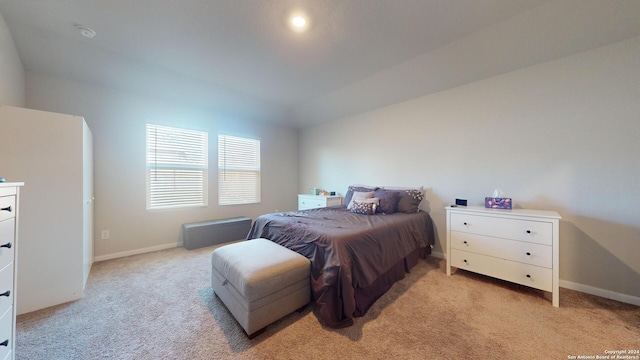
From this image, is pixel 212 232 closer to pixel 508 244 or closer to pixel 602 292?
pixel 508 244

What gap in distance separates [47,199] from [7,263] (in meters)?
1.21

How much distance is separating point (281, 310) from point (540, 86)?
10.9ft

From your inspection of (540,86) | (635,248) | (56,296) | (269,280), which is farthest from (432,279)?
(56,296)

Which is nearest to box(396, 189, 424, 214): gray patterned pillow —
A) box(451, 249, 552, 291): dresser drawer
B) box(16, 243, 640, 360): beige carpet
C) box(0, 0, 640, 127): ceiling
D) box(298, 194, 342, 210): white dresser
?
box(451, 249, 552, 291): dresser drawer

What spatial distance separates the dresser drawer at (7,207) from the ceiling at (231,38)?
165 centimetres

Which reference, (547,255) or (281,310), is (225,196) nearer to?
(281,310)

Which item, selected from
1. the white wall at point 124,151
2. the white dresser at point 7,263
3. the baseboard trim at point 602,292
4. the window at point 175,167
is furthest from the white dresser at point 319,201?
the white dresser at point 7,263

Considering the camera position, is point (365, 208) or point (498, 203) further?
point (365, 208)

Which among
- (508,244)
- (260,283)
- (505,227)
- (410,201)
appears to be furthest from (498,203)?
(260,283)

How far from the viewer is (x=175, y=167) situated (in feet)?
11.2

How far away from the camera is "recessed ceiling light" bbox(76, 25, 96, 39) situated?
1932 millimetres

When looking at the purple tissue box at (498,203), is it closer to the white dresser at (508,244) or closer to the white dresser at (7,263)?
the white dresser at (508,244)

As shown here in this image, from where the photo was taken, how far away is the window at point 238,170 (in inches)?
156

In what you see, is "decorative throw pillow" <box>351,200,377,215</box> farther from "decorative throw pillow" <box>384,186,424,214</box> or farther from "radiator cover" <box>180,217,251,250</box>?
"radiator cover" <box>180,217,251,250</box>
